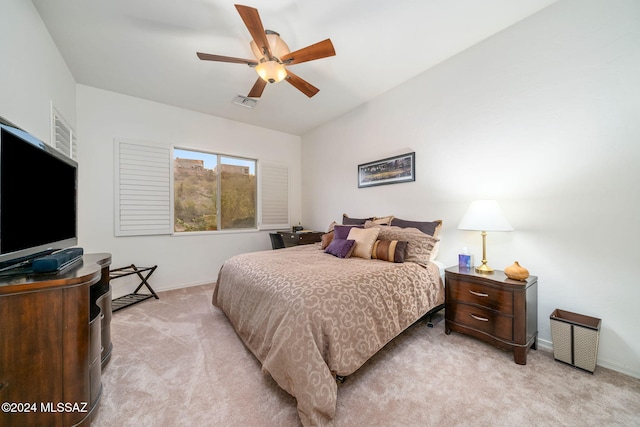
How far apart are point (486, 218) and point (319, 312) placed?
1.67 metres

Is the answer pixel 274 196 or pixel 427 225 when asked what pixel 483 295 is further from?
pixel 274 196

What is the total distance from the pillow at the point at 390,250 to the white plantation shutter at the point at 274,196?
2.61 meters

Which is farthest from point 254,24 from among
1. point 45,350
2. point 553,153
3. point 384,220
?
point 553,153

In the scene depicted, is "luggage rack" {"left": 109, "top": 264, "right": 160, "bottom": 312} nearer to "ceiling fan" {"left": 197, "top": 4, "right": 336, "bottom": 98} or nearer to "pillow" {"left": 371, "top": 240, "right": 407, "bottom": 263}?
"ceiling fan" {"left": 197, "top": 4, "right": 336, "bottom": 98}

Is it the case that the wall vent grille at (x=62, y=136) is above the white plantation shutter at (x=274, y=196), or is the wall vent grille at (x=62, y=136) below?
above

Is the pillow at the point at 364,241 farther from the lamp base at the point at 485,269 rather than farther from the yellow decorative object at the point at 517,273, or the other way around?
the yellow decorative object at the point at 517,273

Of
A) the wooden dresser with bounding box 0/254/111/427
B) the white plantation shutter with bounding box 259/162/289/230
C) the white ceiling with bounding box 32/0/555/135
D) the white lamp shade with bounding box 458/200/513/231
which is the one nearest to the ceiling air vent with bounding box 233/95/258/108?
the white ceiling with bounding box 32/0/555/135

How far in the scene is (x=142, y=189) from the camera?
11.0 ft

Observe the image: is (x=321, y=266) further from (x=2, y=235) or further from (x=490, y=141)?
(x=490, y=141)

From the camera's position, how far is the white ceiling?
1.91 metres

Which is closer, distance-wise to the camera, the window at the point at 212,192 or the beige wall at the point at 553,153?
the beige wall at the point at 553,153

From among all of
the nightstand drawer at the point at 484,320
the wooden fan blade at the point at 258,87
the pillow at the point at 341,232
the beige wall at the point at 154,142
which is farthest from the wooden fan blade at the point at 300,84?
the nightstand drawer at the point at 484,320

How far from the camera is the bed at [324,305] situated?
128 cm

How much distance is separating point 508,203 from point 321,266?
Answer: 185 centimetres
